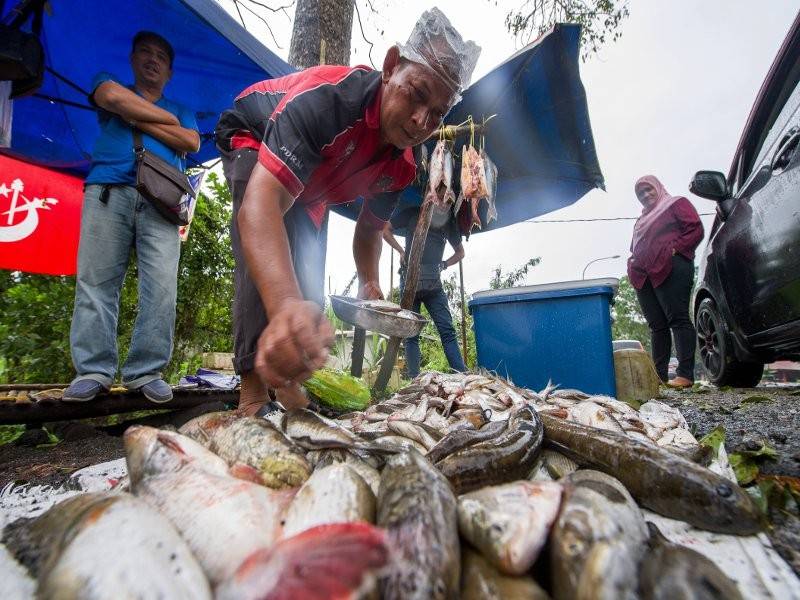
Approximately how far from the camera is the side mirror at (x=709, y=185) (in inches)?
131

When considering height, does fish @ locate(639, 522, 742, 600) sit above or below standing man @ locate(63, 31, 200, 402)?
below

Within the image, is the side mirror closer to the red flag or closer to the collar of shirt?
the collar of shirt

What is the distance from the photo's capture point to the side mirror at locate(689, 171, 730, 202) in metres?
3.34

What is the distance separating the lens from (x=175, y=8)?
3.25 m

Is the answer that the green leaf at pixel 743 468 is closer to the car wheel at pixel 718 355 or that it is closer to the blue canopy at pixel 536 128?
the car wheel at pixel 718 355

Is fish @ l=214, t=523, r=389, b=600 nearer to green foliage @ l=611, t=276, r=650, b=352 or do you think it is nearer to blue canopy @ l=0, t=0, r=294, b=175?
blue canopy @ l=0, t=0, r=294, b=175

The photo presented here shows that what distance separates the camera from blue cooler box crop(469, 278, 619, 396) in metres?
3.99

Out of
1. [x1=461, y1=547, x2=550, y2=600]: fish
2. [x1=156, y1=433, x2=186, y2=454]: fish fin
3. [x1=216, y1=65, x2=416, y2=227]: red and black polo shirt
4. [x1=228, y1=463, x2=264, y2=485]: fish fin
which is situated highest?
[x1=216, y1=65, x2=416, y2=227]: red and black polo shirt

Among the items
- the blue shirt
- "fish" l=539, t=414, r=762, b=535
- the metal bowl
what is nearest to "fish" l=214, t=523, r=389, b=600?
"fish" l=539, t=414, r=762, b=535

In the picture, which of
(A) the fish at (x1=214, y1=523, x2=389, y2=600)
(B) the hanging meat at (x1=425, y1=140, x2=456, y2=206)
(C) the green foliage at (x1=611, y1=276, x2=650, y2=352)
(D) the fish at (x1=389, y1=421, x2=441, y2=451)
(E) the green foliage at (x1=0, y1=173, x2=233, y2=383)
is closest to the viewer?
(A) the fish at (x1=214, y1=523, x2=389, y2=600)

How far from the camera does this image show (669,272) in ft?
15.3

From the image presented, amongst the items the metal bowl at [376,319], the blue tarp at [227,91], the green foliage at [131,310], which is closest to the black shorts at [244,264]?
the metal bowl at [376,319]

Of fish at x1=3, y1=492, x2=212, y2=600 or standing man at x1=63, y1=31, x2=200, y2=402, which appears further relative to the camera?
standing man at x1=63, y1=31, x2=200, y2=402

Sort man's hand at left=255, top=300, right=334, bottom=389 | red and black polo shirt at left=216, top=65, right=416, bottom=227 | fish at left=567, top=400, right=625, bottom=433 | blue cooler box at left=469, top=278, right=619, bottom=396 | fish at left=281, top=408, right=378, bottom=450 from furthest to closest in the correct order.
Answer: blue cooler box at left=469, top=278, right=619, bottom=396, fish at left=567, top=400, right=625, bottom=433, red and black polo shirt at left=216, top=65, right=416, bottom=227, fish at left=281, top=408, right=378, bottom=450, man's hand at left=255, top=300, right=334, bottom=389
